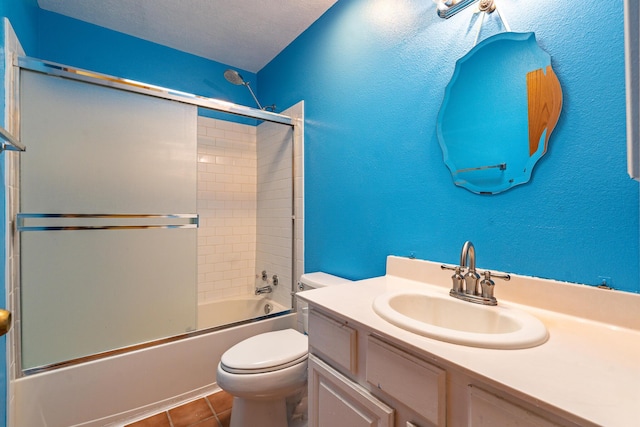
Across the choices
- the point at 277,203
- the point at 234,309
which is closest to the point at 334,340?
the point at 277,203

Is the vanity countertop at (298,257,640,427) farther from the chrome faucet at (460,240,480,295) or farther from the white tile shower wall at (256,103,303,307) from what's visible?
the white tile shower wall at (256,103,303,307)

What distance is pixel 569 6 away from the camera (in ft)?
2.94

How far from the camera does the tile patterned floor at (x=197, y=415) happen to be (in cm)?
153

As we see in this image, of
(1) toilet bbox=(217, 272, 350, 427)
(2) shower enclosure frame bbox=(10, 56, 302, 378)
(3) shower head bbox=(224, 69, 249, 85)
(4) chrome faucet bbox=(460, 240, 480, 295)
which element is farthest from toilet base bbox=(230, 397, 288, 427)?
(3) shower head bbox=(224, 69, 249, 85)

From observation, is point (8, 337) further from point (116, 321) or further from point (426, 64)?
point (426, 64)

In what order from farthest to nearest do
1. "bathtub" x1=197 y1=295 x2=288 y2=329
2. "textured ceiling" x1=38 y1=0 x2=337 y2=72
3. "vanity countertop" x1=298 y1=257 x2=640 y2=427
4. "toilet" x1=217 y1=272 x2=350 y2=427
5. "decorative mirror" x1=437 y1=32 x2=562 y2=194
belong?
"bathtub" x1=197 y1=295 x2=288 y2=329 < "textured ceiling" x1=38 y1=0 x2=337 y2=72 < "toilet" x1=217 y1=272 x2=350 y2=427 < "decorative mirror" x1=437 y1=32 x2=562 y2=194 < "vanity countertop" x1=298 y1=257 x2=640 y2=427

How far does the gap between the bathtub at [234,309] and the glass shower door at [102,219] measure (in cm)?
74

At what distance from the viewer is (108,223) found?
5.06 feet

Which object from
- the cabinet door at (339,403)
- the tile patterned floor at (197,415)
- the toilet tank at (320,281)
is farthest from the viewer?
the toilet tank at (320,281)

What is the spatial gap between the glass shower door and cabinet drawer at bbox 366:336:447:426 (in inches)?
55.3

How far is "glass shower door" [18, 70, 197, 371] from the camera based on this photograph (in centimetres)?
137

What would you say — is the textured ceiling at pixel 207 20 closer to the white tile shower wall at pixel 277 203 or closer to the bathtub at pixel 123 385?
the white tile shower wall at pixel 277 203

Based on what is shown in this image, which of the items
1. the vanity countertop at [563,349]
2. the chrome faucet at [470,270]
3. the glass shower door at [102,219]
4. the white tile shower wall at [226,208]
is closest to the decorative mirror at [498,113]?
the chrome faucet at [470,270]

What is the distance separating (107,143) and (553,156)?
207 centimetres
